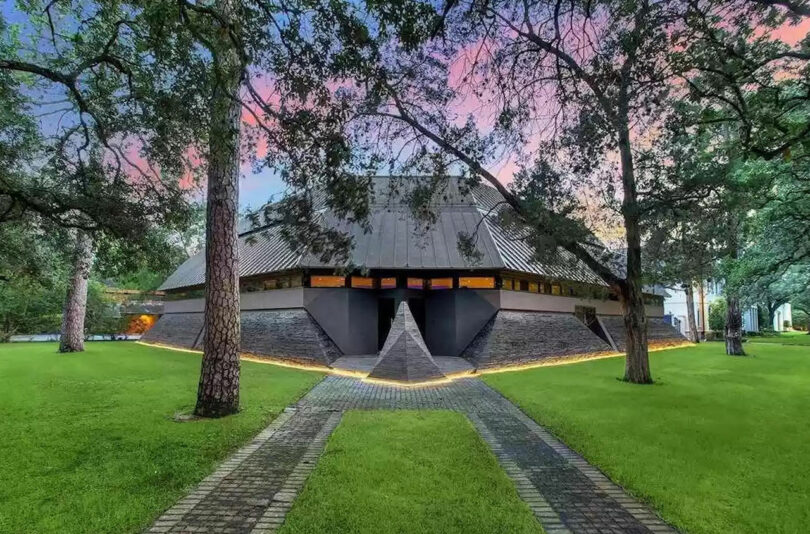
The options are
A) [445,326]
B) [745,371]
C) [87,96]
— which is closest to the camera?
[87,96]

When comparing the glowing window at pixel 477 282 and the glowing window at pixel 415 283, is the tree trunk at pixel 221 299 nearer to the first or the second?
the glowing window at pixel 415 283

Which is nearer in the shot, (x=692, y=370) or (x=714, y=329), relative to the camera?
(x=692, y=370)

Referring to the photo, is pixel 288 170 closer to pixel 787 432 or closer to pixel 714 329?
pixel 787 432

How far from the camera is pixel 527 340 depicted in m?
20.7

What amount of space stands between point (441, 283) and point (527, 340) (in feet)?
15.3

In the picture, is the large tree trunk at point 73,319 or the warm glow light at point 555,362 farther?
the large tree trunk at point 73,319

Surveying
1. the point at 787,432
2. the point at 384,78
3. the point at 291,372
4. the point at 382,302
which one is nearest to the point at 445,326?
the point at 382,302

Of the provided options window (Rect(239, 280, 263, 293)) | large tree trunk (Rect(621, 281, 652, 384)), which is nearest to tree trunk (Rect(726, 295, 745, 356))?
large tree trunk (Rect(621, 281, 652, 384))

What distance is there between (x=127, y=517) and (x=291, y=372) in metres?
12.4

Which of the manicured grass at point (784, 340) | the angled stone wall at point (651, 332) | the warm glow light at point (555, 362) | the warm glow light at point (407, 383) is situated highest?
the angled stone wall at point (651, 332)

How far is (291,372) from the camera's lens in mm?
16703

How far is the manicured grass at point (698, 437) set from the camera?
482 centimetres

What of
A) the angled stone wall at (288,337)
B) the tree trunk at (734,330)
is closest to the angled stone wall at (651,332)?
Answer: the tree trunk at (734,330)

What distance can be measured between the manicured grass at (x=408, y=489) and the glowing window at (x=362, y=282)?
1353 cm
